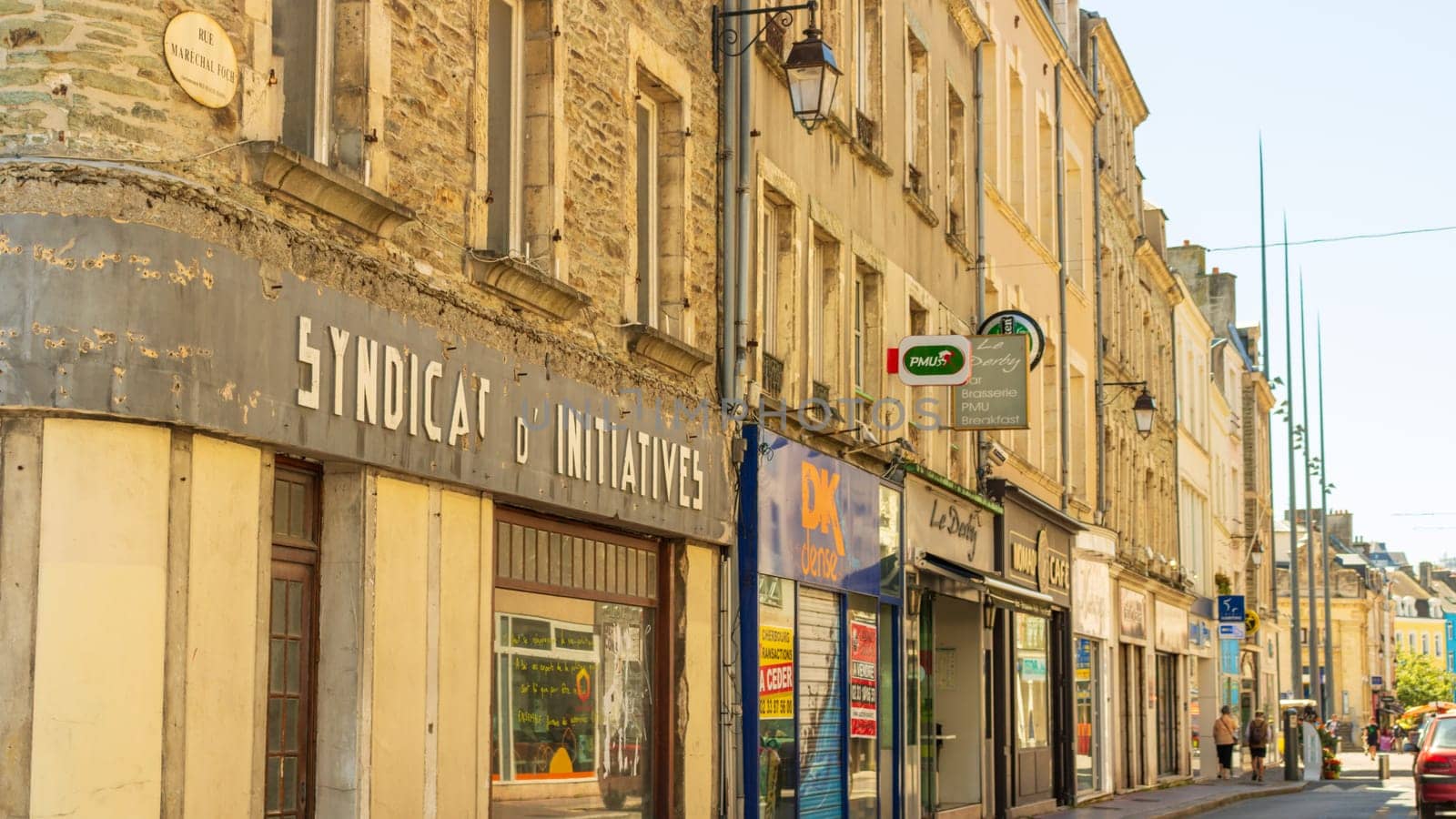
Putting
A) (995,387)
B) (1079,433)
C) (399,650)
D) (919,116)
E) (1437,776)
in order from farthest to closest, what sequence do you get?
(1079,433)
(1437,776)
(919,116)
(995,387)
(399,650)

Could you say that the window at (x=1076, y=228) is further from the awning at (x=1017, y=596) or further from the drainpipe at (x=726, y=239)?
the drainpipe at (x=726, y=239)

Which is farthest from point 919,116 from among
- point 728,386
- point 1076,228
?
point 1076,228

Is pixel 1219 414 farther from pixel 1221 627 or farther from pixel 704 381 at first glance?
pixel 704 381

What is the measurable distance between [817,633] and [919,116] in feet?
24.9

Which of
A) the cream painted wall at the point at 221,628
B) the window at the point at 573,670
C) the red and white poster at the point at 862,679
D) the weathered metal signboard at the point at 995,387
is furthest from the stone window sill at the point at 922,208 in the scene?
the cream painted wall at the point at 221,628

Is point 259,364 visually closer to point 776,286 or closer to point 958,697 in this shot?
point 776,286

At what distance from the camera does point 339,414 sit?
9.31 m

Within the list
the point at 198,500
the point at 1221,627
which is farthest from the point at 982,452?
the point at 1221,627

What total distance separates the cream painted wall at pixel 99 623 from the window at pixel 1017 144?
69.3 feet

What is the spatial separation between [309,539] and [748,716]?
6551mm

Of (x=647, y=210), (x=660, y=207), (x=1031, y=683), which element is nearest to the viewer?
(x=647, y=210)

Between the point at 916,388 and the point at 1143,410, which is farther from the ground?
the point at 1143,410

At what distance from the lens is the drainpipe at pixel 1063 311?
29.8 m

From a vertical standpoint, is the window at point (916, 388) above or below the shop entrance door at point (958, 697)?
above
